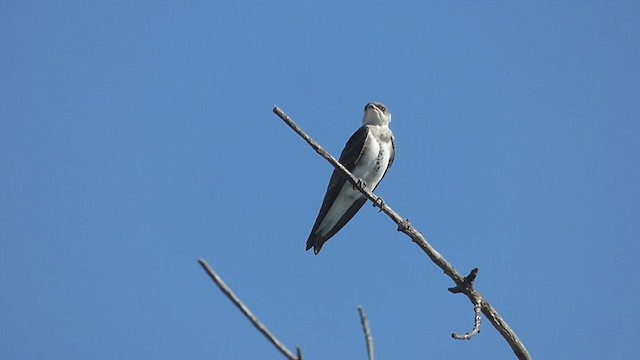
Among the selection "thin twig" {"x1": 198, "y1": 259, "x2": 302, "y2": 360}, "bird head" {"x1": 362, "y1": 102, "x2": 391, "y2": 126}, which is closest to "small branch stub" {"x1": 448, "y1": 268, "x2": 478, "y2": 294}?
"thin twig" {"x1": 198, "y1": 259, "x2": 302, "y2": 360}

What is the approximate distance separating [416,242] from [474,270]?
2.54 ft

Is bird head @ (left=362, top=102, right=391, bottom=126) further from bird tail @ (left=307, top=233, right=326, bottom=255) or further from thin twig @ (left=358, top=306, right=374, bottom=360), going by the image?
thin twig @ (left=358, top=306, right=374, bottom=360)

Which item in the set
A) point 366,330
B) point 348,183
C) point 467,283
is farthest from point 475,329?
point 348,183

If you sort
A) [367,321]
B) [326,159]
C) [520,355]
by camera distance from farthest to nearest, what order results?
[326,159]
[520,355]
[367,321]

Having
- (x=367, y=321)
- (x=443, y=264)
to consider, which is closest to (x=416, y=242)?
(x=443, y=264)

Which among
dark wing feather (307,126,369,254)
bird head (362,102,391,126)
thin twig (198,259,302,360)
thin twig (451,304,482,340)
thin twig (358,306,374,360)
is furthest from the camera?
bird head (362,102,391,126)

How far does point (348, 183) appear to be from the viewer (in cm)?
1168

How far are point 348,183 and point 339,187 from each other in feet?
0.54

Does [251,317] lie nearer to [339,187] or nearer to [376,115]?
[339,187]

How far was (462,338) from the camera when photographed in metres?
5.68

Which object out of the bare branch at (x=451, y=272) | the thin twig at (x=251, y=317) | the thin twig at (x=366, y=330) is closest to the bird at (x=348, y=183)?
the bare branch at (x=451, y=272)

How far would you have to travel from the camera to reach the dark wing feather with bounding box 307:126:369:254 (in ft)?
38.7

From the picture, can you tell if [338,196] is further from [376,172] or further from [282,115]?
[282,115]

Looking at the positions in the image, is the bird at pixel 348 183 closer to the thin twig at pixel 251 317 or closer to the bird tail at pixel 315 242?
the bird tail at pixel 315 242
